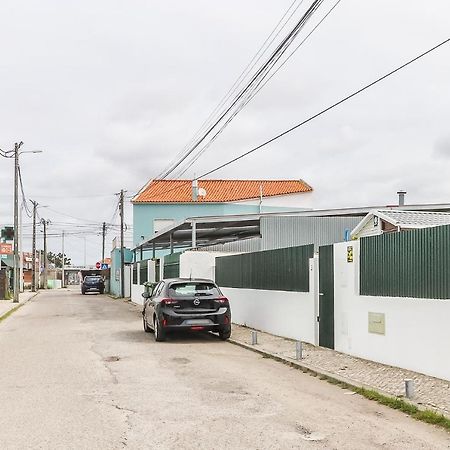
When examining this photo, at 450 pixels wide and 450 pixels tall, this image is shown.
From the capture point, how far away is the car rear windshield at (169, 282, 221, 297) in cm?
1480

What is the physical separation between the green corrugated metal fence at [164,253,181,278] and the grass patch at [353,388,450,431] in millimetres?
16166

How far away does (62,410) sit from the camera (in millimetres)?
7445

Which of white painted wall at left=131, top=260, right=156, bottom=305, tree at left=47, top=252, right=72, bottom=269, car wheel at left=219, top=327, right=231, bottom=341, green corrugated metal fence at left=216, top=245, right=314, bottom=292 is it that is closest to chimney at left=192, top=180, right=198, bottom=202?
white painted wall at left=131, top=260, right=156, bottom=305

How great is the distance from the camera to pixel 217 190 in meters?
56.6

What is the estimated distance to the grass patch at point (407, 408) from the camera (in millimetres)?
6793

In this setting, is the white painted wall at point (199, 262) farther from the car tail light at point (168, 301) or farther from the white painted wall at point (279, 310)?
the car tail light at point (168, 301)

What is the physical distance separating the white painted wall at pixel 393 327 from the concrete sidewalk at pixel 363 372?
0.17 metres

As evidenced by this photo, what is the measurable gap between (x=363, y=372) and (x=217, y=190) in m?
47.0

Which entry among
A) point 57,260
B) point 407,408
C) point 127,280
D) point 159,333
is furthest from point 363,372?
point 57,260

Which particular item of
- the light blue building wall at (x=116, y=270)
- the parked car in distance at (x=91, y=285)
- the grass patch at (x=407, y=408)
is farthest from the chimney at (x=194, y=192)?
the grass patch at (x=407, y=408)

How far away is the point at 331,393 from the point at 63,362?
526 centimetres

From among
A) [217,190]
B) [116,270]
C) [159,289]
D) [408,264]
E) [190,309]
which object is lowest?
[190,309]

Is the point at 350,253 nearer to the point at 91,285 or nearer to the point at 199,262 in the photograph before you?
the point at 199,262

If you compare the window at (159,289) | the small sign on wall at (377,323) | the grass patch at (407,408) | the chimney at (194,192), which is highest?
the chimney at (194,192)
